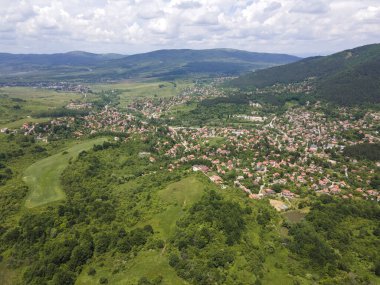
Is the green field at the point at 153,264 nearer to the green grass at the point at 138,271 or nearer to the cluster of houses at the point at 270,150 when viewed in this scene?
the green grass at the point at 138,271

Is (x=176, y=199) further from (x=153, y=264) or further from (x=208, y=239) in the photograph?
(x=153, y=264)

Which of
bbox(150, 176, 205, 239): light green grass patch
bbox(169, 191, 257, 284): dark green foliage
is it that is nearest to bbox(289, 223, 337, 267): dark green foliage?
bbox(169, 191, 257, 284): dark green foliage

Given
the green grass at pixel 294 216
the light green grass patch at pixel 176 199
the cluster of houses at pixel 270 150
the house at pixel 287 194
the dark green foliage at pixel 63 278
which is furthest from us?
the cluster of houses at pixel 270 150

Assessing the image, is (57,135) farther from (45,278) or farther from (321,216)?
(321,216)

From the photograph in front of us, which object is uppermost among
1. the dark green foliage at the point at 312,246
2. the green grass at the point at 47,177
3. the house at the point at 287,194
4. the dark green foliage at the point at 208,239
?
the dark green foliage at the point at 208,239

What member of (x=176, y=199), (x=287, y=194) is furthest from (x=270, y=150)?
(x=176, y=199)

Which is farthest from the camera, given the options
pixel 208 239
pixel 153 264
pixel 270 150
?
pixel 270 150

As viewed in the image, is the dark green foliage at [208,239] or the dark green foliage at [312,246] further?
the dark green foliage at [312,246]

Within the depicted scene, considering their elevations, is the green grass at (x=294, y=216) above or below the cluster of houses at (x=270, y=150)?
above

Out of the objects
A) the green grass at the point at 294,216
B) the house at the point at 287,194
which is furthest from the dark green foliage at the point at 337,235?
the house at the point at 287,194

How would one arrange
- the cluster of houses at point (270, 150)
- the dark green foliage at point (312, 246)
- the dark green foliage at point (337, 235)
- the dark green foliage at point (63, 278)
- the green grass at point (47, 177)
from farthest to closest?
the cluster of houses at point (270, 150), the green grass at point (47, 177), the dark green foliage at point (337, 235), the dark green foliage at point (312, 246), the dark green foliage at point (63, 278)
